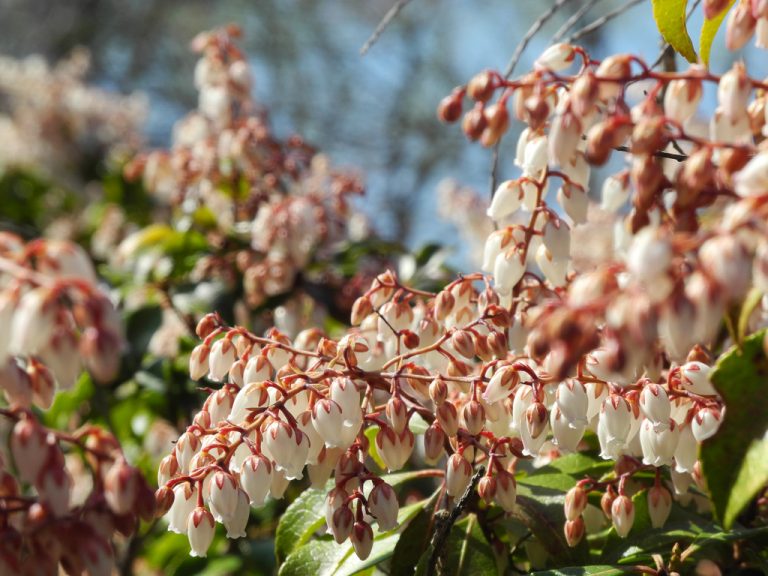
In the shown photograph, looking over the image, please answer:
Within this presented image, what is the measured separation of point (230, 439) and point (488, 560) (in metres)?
0.31

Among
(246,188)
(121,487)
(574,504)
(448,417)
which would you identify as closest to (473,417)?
(448,417)

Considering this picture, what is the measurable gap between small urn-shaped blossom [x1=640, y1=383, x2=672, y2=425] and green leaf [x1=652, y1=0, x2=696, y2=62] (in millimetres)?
349

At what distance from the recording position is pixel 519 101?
0.81 m

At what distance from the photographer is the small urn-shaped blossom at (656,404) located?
83cm

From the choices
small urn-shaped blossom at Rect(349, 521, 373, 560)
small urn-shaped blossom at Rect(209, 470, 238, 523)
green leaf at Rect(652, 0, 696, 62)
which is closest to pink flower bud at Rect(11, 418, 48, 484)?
small urn-shaped blossom at Rect(209, 470, 238, 523)

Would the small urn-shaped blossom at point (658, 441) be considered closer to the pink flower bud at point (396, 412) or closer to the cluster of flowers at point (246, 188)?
the pink flower bud at point (396, 412)

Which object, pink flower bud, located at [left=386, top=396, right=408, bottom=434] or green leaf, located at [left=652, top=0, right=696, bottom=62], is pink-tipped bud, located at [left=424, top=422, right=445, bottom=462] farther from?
green leaf, located at [left=652, top=0, right=696, bottom=62]

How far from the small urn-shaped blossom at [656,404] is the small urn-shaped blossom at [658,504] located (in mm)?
135

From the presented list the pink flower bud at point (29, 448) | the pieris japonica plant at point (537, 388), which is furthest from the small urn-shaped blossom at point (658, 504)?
the pink flower bud at point (29, 448)

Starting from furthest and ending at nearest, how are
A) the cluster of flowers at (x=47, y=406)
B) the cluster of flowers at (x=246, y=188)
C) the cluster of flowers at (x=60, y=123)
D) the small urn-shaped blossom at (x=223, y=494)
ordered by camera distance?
the cluster of flowers at (x=60, y=123), the cluster of flowers at (x=246, y=188), the small urn-shaped blossom at (x=223, y=494), the cluster of flowers at (x=47, y=406)

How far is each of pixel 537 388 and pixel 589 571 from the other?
0.18 m

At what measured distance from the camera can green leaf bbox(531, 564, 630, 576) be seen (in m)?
0.86

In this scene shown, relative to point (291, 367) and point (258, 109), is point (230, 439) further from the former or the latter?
point (258, 109)

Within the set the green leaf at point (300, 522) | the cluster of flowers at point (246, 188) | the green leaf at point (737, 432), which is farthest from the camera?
the cluster of flowers at point (246, 188)
